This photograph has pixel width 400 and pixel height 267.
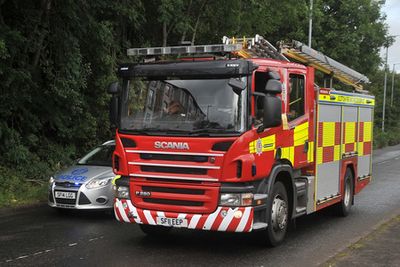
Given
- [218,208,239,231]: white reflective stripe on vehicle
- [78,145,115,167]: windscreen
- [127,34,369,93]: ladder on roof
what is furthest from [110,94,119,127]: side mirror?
[78,145,115,167]: windscreen

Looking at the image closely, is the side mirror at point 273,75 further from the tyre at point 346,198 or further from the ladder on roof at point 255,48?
the tyre at point 346,198

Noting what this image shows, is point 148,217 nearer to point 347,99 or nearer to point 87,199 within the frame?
point 87,199

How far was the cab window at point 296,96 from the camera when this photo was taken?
7.61 m

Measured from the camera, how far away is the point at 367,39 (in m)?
30.8

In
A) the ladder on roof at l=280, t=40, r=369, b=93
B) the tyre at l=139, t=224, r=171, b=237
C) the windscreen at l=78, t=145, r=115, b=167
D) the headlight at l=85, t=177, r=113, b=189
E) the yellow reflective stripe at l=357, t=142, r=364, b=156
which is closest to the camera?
the tyre at l=139, t=224, r=171, b=237

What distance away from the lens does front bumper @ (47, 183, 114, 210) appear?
30.9 feet

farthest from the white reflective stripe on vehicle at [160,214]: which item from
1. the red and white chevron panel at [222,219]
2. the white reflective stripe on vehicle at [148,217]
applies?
the white reflective stripe on vehicle at [148,217]

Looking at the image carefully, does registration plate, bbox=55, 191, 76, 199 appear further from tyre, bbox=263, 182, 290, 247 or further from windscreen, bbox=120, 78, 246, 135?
tyre, bbox=263, 182, 290, 247

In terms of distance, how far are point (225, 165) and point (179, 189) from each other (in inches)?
28.7

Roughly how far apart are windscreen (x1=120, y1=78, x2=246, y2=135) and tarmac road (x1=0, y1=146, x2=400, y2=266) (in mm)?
1670

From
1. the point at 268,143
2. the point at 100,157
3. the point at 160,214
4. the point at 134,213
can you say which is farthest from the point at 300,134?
the point at 100,157

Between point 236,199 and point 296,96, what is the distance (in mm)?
2130

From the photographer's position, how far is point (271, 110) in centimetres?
650

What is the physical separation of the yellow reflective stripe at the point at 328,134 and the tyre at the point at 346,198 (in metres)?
1.24
